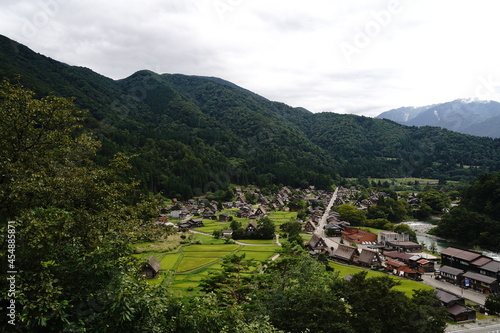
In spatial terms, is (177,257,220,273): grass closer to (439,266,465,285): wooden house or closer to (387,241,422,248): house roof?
(439,266,465,285): wooden house

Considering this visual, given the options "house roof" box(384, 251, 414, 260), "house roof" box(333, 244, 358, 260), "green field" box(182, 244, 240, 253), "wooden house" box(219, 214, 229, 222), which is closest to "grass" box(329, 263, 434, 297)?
"house roof" box(333, 244, 358, 260)

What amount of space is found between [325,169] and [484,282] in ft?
280

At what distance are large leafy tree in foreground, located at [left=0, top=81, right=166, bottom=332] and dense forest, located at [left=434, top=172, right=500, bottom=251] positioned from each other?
48.6m

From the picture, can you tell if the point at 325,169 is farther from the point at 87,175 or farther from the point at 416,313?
the point at 87,175

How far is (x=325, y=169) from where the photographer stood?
359 feet

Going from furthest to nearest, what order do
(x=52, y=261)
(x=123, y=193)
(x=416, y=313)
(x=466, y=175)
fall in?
(x=466, y=175), (x=416, y=313), (x=123, y=193), (x=52, y=261)

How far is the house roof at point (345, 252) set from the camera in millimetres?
32000

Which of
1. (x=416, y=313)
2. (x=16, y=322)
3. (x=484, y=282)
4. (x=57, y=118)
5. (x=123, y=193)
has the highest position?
(x=57, y=118)

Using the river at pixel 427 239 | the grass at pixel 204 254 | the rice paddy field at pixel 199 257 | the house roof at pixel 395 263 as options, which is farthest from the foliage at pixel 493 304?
the grass at pixel 204 254

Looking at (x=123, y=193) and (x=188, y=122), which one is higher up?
(x=188, y=122)

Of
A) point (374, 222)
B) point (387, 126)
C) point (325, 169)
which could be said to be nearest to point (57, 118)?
point (374, 222)

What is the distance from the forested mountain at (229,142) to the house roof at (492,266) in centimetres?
5422

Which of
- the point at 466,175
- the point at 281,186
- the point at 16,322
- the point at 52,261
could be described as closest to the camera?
the point at 16,322

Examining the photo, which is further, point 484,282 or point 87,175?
point 484,282
